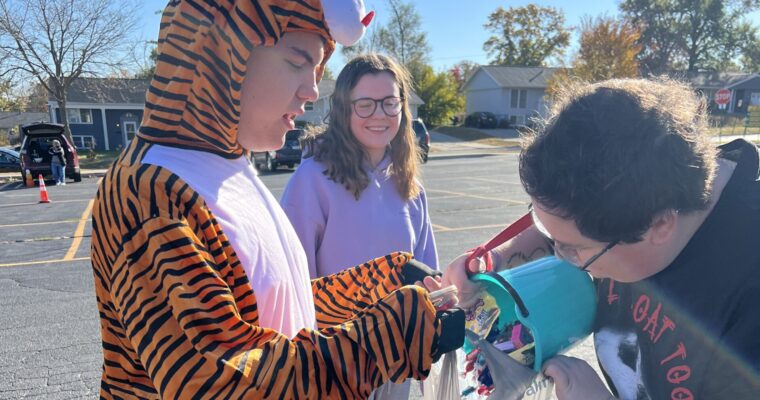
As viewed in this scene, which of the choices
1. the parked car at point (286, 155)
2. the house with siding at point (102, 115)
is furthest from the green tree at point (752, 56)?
the house with siding at point (102, 115)

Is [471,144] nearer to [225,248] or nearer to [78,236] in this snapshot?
[78,236]

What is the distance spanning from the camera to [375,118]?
7.72 ft

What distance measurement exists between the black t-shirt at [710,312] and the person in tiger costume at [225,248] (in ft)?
1.66

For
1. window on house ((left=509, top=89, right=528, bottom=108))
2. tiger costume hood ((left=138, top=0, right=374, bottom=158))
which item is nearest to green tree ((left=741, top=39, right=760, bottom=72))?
window on house ((left=509, top=89, right=528, bottom=108))

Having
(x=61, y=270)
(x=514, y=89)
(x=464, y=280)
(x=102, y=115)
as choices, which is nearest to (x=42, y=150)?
(x=61, y=270)

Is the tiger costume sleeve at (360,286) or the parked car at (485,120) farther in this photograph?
the parked car at (485,120)

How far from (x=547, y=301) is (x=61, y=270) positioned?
6.17 meters

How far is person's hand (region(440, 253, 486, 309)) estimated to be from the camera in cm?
151

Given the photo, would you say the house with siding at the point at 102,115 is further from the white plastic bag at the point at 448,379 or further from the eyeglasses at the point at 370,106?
the white plastic bag at the point at 448,379

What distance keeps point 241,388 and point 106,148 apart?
3727 centimetres

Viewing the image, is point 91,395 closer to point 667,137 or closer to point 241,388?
point 241,388

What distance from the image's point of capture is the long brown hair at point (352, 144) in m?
2.30

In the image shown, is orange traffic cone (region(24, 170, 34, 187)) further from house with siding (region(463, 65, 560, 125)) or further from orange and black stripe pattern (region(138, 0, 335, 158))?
house with siding (region(463, 65, 560, 125))

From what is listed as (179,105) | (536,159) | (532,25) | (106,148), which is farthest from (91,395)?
(532,25)
